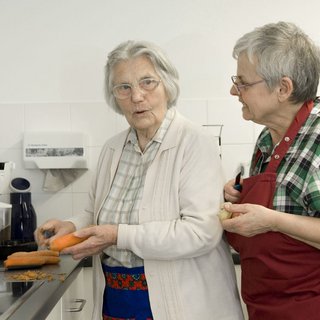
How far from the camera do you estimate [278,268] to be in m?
1.14

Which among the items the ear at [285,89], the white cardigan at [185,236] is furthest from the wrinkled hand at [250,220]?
the ear at [285,89]

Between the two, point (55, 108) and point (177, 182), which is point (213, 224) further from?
point (55, 108)

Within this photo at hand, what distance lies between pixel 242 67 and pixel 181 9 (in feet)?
4.22

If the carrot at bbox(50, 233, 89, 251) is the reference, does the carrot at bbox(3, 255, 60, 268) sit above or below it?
below

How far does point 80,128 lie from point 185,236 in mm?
1286

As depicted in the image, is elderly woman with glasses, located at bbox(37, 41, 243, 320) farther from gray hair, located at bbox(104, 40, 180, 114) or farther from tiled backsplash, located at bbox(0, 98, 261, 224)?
tiled backsplash, located at bbox(0, 98, 261, 224)

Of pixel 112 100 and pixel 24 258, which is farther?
pixel 24 258

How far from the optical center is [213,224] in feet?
4.15

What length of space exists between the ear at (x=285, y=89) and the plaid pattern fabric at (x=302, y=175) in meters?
0.07

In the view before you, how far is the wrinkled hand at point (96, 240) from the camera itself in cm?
128

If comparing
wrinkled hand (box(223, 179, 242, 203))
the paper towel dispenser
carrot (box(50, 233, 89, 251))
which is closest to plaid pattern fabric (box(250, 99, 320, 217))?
wrinkled hand (box(223, 179, 242, 203))

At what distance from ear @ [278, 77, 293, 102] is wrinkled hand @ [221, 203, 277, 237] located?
0.88 feet

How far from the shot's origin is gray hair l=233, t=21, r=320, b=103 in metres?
1.17

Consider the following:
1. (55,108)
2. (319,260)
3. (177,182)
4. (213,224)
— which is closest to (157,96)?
(177,182)
